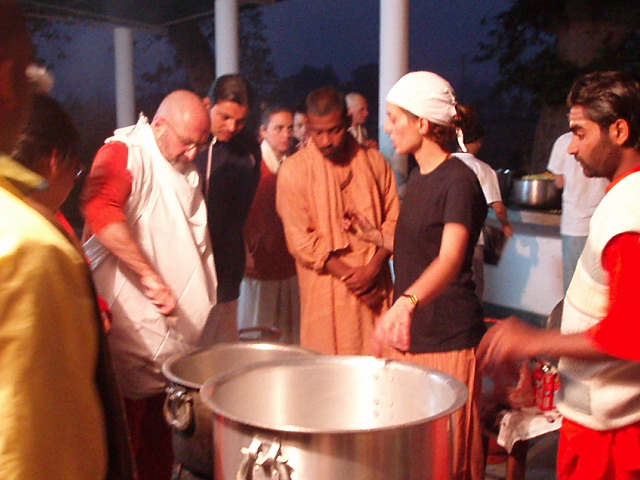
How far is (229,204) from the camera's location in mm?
3107

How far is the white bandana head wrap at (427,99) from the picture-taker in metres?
2.22

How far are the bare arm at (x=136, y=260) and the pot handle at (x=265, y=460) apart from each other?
3.72ft

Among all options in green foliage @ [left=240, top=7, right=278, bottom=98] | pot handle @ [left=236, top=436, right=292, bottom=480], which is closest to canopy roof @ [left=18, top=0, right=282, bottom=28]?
pot handle @ [left=236, top=436, right=292, bottom=480]

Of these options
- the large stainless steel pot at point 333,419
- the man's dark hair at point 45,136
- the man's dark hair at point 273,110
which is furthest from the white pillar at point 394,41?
the large stainless steel pot at point 333,419

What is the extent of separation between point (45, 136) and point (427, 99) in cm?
112

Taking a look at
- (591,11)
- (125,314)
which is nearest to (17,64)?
(125,314)

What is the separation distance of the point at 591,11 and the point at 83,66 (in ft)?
27.5

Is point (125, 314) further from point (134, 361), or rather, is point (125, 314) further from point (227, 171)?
point (227, 171)

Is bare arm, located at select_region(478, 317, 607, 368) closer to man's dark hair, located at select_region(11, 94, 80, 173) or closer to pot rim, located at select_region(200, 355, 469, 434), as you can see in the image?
pot rim, located at select_region(200, 355, 469, 434)

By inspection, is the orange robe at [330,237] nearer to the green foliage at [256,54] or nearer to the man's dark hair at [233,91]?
the man's dark hair at [233,91]

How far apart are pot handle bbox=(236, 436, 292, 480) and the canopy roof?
16.7 feet

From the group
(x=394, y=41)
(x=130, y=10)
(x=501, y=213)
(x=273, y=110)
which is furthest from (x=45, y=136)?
(x=130, y=10)

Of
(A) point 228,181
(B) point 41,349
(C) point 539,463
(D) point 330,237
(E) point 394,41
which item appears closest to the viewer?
(B) point 41,349

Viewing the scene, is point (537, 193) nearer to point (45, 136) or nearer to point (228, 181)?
point (228, 181)
